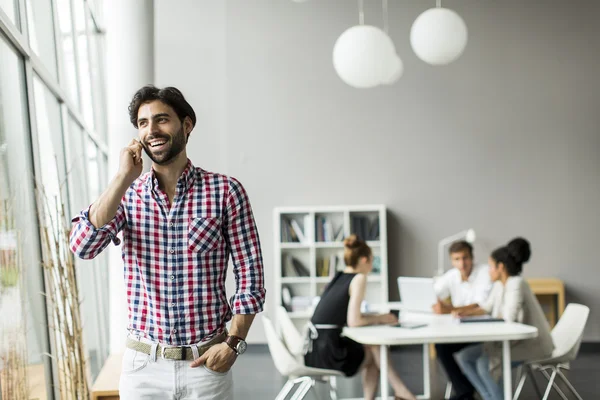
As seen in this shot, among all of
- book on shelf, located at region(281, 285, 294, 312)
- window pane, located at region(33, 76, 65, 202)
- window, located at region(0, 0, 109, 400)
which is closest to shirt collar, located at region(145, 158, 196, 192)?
window, located at region(0, 0, 109, 400)

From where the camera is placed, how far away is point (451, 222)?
943 centimetres

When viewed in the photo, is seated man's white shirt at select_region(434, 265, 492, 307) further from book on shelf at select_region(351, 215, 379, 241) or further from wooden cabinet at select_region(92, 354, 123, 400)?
wooden cabinet at select_region(92, 354, 123, 400)

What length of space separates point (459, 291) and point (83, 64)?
405 cm

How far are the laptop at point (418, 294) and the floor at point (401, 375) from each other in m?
0.83

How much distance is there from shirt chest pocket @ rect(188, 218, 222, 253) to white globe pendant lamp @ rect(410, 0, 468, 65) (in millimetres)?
3368

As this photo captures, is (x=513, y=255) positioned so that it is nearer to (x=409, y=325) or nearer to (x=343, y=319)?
(x=409, y=325)

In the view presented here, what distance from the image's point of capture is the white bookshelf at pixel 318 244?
904cm

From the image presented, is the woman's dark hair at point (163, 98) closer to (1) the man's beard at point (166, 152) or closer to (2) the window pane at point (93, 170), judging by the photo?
(1) the man's beard at point (166, 152)

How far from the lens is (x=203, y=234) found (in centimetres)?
223

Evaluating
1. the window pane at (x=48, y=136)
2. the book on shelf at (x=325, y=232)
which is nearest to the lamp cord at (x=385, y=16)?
the book on shelf at (x=325, y=232)

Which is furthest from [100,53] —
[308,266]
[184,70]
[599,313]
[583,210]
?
[599,313]

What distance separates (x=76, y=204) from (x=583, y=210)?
20.3 ft

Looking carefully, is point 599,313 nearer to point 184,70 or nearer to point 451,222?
point 451,222

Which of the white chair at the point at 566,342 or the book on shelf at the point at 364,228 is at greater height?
the book on shelf at the point at 364,228
